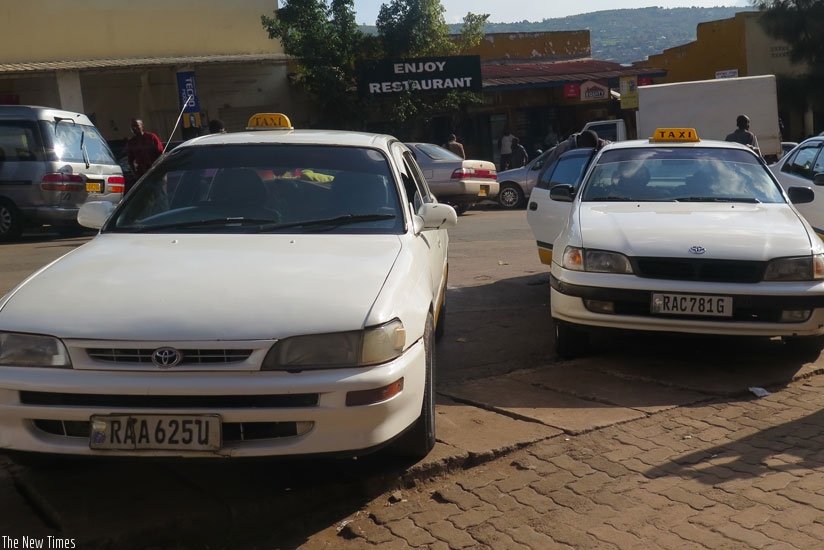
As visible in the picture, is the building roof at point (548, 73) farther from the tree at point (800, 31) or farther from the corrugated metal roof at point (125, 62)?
the corrugated metal roof at point (125, 62)

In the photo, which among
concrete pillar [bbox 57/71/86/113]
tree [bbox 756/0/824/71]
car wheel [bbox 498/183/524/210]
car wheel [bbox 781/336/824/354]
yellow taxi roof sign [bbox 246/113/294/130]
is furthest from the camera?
tree [bbox 756/0/824/71]

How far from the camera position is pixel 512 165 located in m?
27.2

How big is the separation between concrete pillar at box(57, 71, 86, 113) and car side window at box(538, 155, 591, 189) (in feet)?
52.0

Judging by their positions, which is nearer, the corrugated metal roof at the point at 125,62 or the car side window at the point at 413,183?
the car side window at the point at 413,183

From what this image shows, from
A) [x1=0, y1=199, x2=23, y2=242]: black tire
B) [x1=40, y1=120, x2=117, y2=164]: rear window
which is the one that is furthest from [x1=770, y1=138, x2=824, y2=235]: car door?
[x1=0, y1=199, x2=23, y2=242]: black tire

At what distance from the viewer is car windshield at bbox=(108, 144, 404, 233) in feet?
16.2

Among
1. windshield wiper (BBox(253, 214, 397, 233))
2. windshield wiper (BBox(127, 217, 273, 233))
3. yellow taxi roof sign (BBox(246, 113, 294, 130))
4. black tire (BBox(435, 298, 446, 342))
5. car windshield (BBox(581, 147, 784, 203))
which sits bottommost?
black tire (BBox(435, 298, 446, 342))

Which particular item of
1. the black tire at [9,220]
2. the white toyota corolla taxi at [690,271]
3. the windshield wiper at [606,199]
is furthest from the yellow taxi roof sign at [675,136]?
the black tire at [9,220]

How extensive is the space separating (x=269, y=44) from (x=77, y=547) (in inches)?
1048

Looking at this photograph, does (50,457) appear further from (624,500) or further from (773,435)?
(773,435)

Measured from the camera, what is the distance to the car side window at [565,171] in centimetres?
980

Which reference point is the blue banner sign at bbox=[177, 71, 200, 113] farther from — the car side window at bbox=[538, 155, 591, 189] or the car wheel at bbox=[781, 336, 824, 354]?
the car wheel at bbox=[781, 336, 824, 354]

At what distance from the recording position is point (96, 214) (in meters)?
5.35

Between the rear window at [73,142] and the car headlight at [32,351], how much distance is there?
1197 cm
